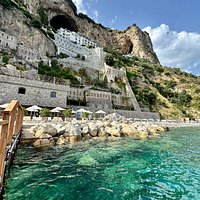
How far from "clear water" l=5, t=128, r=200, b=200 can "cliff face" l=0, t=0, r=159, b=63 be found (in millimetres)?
A: 51519

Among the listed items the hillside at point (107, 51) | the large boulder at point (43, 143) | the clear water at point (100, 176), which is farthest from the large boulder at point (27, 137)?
the hillside at point (107, 51)

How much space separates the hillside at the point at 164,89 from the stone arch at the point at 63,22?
28.6 metres

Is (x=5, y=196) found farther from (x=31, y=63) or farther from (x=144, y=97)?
(x=144, y=97)

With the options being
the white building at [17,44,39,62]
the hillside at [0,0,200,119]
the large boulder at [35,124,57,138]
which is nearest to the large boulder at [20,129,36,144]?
the large boulder at [35,124,57,138]

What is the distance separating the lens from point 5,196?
6.92 meters

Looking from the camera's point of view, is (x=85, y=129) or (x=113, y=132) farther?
(x=113, y=132)

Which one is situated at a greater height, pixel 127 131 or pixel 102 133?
pixel 127 131

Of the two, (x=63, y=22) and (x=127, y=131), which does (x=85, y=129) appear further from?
(x=63, y=22)

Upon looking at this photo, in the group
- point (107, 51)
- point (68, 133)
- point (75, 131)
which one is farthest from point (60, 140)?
point (107, 51)

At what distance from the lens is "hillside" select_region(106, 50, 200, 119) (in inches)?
2603

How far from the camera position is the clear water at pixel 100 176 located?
7.55 metres

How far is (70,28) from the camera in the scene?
324 ft

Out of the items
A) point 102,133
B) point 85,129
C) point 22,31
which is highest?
point 22,31

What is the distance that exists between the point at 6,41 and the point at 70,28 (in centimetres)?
5516
